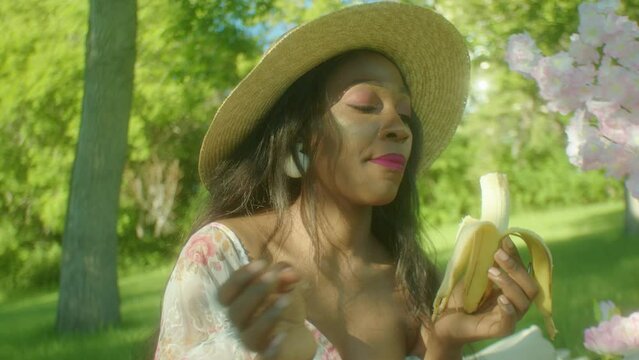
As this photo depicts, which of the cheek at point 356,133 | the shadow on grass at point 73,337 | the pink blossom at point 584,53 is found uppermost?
the pink blossom at point 584,53

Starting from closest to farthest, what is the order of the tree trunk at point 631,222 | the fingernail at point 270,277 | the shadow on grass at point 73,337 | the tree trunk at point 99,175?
1. the fingernail at point 270,277
2. the shadow on grass at point 73,337
3. the tree trunk at point 99,175
4. the tree trunk at point 631,222

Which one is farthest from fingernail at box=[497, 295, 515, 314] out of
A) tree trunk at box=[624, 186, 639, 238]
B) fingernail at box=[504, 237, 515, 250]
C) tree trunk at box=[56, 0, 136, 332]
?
tree trunk at box=[624, 186, 639, 238]

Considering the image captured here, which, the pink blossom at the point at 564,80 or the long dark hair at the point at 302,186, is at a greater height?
the pink blossom at the point at 564,80

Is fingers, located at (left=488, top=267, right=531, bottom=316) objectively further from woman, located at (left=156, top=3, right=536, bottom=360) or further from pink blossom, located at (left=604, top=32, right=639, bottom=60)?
pink blossom, located at (left=604, top=32, right=639, bottom=60)

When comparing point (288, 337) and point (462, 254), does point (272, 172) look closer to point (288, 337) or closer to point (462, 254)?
point (462, 254)

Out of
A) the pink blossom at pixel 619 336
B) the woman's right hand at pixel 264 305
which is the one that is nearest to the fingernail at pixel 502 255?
the pink blossom at pixel 619 336

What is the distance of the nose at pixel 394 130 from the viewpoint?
208 centimetres

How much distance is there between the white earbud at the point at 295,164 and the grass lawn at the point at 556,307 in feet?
2.20

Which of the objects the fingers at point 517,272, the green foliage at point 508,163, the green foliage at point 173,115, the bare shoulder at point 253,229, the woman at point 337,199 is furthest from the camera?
the green foliage at point 508,163

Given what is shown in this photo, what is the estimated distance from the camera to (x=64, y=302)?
29.7 feet

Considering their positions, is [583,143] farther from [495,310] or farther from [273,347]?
[273,347]

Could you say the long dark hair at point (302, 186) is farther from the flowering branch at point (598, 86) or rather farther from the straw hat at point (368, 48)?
the flowering branch at point (598, 86)

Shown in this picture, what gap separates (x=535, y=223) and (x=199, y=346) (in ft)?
67.3

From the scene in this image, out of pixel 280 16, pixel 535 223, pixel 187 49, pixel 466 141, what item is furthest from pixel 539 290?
pixel 466 141
